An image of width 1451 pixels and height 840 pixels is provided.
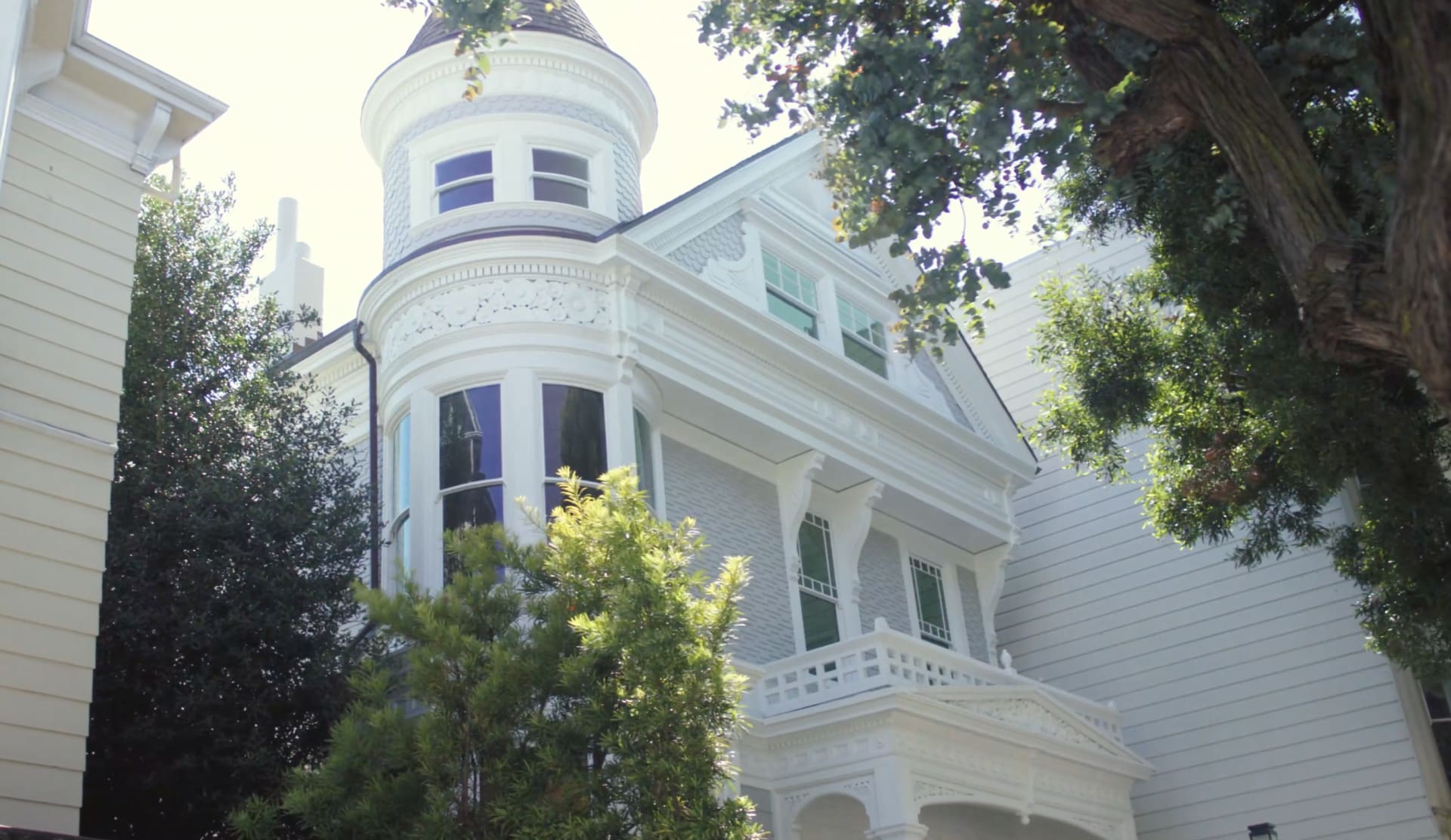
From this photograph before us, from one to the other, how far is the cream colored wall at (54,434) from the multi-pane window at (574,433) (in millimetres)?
4839

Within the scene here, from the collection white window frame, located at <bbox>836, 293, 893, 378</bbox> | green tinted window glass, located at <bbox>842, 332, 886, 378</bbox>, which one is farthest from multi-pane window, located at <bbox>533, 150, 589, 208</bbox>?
green tinted window glass, located at <bbox>842, 332, 886, 378</bbox>

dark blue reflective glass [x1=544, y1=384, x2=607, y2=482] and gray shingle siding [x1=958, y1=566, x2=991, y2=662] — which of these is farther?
gray shingle siding [x1=958, y1=566, x2=991, y2=662]

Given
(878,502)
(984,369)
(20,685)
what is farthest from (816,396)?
(20,685)

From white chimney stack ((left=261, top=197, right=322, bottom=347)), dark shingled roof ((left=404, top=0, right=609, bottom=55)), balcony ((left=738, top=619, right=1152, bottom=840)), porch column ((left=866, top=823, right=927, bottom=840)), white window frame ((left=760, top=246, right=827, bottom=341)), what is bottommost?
porch column ((left=866, top=823, right=927, bottom=840))

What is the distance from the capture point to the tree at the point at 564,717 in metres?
10.0

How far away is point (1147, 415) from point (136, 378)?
9864mm

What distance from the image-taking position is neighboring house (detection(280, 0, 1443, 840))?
1520cm

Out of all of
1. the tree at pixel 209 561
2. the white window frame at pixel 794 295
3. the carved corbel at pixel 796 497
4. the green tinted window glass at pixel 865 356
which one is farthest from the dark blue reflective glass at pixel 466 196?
the green tinted window glass at pixel 865 356

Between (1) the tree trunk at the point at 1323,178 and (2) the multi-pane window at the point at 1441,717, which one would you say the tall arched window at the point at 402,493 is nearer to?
(1) the tree trunk at the point at 1323,178

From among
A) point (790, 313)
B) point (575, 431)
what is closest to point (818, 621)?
point (790, 313)

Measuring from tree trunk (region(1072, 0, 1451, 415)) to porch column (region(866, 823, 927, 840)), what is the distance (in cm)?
735

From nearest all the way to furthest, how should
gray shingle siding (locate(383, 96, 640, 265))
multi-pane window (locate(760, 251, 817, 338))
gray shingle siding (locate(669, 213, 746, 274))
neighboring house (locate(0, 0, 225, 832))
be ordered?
neighboring house (locate(0, 0, 225, 832)), gray shingle siding (locate(383, 96, 640, 265)), gray shingle siding (locate(669, 213, 746, 274)), multi-pane window (locate(760, 251, 817, 338))

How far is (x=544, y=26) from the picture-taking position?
59.2 feet

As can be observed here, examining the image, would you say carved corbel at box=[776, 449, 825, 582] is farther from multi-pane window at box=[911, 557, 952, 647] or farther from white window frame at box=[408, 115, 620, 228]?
white window frame at box=[408, 115, 620, 228]
